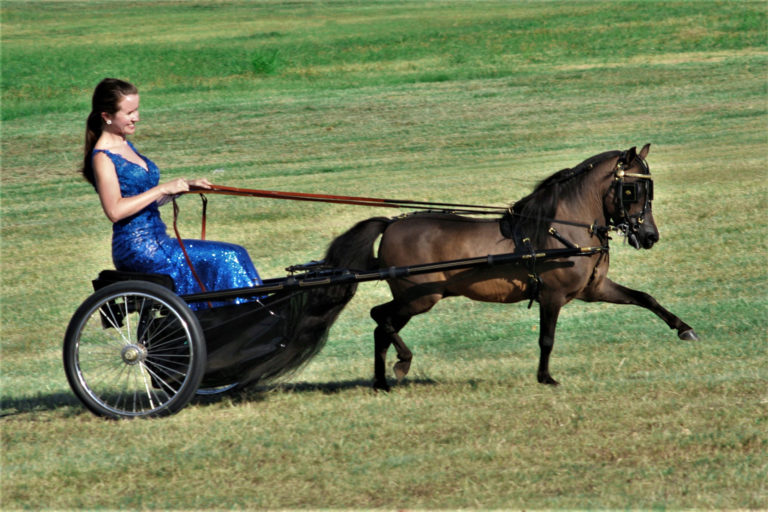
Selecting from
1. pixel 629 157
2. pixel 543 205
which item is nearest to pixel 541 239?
pixel 543 205

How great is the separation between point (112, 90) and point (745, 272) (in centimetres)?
796

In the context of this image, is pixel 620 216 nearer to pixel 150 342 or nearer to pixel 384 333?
pixel 384 333

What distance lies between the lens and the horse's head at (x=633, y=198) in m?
7.58

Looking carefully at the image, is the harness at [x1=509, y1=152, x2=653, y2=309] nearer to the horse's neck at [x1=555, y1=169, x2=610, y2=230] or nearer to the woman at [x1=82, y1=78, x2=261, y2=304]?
the horse's neck at [x1=555, y1=169, x2=610, y2=230]

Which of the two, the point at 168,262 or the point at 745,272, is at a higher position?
the point at 168,262

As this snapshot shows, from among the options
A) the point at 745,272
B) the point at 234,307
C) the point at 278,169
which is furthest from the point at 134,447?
the point at 278,169

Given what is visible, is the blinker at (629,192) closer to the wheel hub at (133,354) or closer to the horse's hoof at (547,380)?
the horse's hoof at (547,380)

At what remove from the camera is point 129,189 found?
6.93m

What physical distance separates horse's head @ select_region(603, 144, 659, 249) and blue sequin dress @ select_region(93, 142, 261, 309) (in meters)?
2.56

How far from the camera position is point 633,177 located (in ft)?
25.0

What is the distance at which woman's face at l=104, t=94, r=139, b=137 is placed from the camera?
690 centimetres

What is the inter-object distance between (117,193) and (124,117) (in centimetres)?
50

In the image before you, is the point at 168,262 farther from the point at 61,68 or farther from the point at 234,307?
the point at 61,68

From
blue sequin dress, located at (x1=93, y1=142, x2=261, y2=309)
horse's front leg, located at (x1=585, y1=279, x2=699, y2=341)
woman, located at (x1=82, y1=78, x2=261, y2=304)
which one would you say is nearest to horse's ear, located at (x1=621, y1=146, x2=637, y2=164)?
horse's front leg, located at (x1=585, y1=279, x2=699, y2=341)
